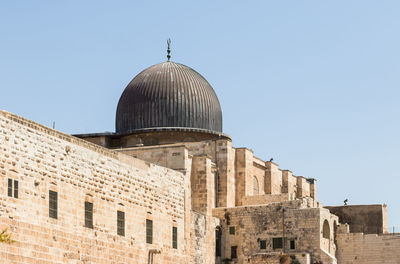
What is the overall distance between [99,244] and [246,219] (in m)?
10.8

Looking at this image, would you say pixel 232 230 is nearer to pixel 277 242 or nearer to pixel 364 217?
pixel 277 242

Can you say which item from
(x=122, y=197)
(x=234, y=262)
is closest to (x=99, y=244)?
(x=122, y=197)

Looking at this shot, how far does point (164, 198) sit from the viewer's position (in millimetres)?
28172

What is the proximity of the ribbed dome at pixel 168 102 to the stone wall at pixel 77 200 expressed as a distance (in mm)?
8000

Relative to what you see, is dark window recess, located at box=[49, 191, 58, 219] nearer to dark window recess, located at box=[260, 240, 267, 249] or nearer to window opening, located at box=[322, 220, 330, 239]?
dark window recess, located at box=[260, 240, 267, 249]

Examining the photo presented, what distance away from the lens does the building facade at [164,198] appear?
70.6 ft

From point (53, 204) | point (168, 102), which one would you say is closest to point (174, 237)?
point (53, 204)

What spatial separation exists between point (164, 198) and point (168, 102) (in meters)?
9.51

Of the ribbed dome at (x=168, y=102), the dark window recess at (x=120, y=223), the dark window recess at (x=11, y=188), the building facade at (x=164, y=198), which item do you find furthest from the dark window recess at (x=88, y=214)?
the ribbed dome at (x=168, y=102)

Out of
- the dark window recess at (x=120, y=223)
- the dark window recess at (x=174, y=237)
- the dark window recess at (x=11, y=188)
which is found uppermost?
the dark window recess at (x=11, y=188)

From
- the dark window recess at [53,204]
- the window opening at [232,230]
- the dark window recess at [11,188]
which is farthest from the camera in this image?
the window opening at [232,230]

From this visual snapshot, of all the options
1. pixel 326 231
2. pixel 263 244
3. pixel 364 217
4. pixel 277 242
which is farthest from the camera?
pixel 364 217

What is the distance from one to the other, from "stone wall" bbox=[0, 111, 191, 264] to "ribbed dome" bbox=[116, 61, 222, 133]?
800 centimetres

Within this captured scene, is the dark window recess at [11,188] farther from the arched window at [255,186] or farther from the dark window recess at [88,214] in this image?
the arched window at [255,186]
